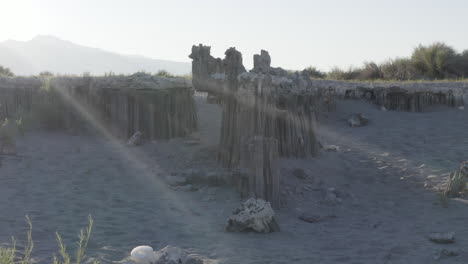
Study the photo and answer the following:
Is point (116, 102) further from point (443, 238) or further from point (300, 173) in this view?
point (443, 238)

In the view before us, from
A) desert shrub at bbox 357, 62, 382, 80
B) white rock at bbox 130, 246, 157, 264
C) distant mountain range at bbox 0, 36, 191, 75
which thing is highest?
distant mountain range at bbox 0, 36, 191, 75

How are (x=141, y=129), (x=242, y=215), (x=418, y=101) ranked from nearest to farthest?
(x=242, y=215) < (x=141, y=129) < (x=418, y=101)

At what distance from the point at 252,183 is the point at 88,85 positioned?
17.8 ft

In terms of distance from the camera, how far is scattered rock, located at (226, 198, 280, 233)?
5980mm

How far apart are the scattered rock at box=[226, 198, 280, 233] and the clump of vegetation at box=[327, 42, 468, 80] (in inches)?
676

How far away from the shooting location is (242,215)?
19.8ft

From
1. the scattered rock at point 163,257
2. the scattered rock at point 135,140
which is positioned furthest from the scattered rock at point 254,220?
the scattered rock at point 135,140

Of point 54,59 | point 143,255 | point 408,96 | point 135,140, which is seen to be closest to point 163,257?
point 143,255

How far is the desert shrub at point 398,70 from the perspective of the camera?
2302 cm

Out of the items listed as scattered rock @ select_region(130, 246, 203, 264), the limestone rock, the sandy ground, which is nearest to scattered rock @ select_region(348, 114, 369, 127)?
the sandy ground

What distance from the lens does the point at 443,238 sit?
221 inches

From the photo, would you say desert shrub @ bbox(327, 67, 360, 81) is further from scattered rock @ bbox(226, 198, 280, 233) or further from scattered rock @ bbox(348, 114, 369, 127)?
scattered rock @ bbox(226, 198, 280, 233)

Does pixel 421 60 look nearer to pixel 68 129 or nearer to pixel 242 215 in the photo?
pixel 68 129

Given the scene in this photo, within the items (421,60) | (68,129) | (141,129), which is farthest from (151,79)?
(421,60)
